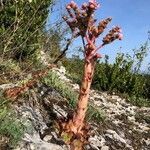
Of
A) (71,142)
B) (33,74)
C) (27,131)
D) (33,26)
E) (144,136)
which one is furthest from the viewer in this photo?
(33,26)

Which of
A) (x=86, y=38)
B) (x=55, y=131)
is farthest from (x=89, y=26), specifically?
(x=55, y=131)

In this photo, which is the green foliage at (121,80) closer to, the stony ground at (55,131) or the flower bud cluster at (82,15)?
the stony ground at (55,131)

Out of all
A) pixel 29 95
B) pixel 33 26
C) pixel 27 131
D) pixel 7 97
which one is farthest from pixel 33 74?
pixel 33 26

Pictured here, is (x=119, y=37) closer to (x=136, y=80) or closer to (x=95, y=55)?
(x=95, y=55)

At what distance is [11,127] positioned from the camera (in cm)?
562

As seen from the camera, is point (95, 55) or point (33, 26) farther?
point (33, 26)

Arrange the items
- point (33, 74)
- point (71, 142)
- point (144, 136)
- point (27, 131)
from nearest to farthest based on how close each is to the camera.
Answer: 1. point (27, 131)
2. point (71, 142)
3. point (33, 74)
4. point (144, 136)

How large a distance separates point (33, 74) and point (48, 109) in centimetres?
101

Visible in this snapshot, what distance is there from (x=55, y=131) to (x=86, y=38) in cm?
135

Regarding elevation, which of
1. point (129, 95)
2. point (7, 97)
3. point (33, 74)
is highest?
point (129, 95)

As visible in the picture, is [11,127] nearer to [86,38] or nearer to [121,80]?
[86,38]

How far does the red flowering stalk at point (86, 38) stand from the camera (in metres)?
6.19

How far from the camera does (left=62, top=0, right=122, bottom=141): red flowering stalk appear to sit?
6191 millimetres

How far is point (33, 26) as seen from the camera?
462 inches
